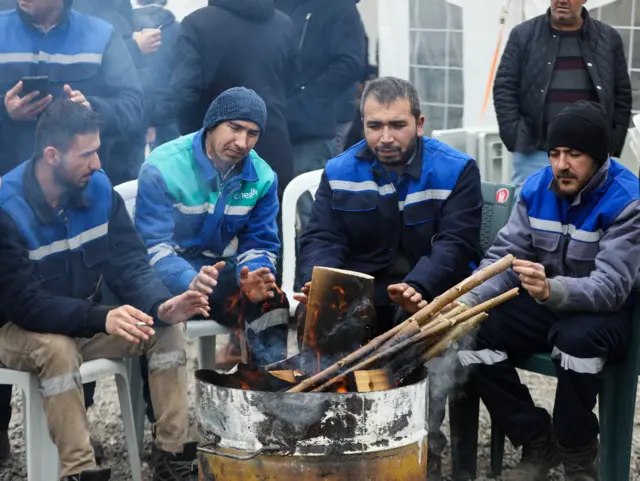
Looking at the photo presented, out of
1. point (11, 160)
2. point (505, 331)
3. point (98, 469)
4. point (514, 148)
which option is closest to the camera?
point (98, 469)

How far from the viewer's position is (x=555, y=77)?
6.74 m

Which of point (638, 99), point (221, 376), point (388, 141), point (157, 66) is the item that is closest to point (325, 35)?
point (157, 66)

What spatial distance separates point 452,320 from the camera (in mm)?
3867

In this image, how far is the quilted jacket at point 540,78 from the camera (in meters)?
6.70

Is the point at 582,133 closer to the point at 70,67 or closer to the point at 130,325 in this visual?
the point at 130,325

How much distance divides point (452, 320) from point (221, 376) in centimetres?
84

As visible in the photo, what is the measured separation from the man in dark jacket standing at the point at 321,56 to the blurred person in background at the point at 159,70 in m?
0.77

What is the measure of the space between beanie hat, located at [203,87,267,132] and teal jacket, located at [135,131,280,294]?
0.11m

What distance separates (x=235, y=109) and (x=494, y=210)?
1.34 m

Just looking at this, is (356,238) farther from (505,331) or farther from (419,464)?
(419,464)

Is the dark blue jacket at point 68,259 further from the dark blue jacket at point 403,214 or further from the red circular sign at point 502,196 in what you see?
the red circular sign at point 502,196

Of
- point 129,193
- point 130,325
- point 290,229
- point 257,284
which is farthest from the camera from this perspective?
point 290,229

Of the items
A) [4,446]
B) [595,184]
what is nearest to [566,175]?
[595,184]

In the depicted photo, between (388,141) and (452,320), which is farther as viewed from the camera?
(388,141)
